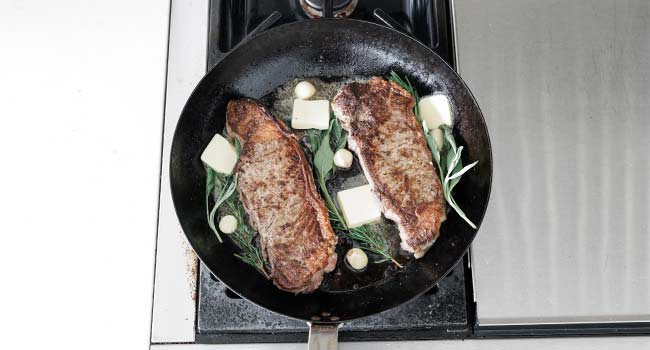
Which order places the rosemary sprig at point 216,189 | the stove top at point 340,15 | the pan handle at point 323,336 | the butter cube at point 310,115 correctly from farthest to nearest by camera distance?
the stove top at point 340,15 < the butter cube at point 310,115 < the rosemary sprig at point 216,189 < the pan handle at point 323,336

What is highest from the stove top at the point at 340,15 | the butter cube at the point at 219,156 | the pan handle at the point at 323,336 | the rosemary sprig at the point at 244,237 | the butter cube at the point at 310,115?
the stove top at the point at 340,15

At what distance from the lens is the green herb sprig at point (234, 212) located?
6.15 feet

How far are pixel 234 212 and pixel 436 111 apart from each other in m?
0.74

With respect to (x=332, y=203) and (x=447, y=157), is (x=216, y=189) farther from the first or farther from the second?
(x=447, y=157)

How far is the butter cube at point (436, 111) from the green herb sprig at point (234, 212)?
632mm

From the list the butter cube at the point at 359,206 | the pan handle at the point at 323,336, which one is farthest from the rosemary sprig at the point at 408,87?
the pan handle at the point at 323,336

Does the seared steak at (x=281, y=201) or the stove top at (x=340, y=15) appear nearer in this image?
the seared steak at (x=281, y=201)

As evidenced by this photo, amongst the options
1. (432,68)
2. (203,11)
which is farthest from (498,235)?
(203,11)

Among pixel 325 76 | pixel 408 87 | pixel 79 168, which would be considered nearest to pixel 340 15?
pixel 325 76

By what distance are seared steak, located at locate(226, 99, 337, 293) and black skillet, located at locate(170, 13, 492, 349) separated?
0.28ft

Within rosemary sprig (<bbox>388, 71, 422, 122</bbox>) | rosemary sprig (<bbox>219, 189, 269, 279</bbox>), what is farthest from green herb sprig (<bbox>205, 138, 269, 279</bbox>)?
rosemary sprig (<bbox>388, 71, 422, 122</bbox>)

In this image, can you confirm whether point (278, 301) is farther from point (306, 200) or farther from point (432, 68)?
point (432, 68)

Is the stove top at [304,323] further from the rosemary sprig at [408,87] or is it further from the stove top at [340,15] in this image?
the stove top at [340,15]

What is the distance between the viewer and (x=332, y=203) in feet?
6.31
